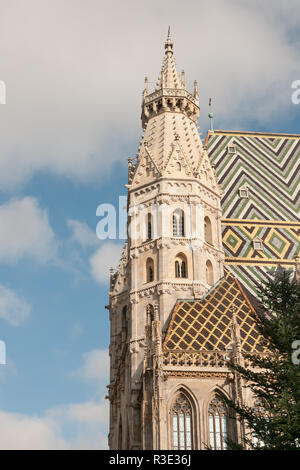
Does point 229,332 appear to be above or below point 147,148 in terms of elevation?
below

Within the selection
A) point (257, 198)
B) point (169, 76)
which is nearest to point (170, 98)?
point (169, 76)

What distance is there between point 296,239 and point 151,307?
333 inches

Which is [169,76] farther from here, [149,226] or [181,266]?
[181,266]

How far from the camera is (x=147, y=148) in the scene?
36.1 m

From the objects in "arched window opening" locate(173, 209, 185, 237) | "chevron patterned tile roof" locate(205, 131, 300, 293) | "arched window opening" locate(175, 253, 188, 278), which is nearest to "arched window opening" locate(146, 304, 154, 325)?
"arched window opening" locate(175, 253, 188, 278)

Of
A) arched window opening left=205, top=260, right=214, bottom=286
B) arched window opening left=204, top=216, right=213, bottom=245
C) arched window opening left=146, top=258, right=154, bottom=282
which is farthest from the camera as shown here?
arched window opening left=204, top=216, right=213, bottom=245

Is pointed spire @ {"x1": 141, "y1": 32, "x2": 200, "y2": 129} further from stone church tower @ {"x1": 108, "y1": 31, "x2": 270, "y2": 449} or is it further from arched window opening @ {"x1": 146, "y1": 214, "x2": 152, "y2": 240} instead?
arched window opening @ {"x1": 146, "y1": 214, "x2": 152, "y2": 240}

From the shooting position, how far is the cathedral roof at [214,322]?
30.0 m

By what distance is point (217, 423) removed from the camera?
94.5 feet

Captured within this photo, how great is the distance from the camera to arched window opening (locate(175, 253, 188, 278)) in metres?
33.2

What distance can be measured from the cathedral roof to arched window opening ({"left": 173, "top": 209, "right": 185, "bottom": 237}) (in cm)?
246
